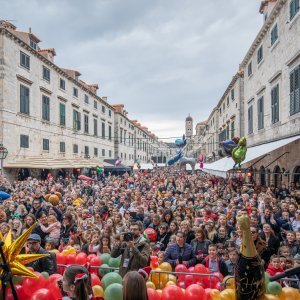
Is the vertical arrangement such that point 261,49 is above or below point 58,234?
above

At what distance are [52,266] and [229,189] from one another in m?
11.3

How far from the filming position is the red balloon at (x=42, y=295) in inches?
147

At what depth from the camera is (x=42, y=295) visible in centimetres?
377

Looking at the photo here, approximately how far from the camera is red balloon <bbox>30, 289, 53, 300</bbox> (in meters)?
3.75

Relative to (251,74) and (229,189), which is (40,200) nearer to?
(229,189)

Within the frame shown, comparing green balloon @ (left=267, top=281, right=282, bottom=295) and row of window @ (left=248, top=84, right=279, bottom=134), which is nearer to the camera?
green balloon @ (left=267, top=281, right=282, bottom=295)

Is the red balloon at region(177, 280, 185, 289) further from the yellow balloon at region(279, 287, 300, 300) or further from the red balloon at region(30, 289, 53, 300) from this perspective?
the red balloon at region(30, 289, 53, 300)

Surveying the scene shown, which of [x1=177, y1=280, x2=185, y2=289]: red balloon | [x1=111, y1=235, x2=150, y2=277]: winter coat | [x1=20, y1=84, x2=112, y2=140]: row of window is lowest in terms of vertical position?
[x1=177, y1=280, x2=185, y2=289]: red balloon

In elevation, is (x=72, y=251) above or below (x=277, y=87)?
below

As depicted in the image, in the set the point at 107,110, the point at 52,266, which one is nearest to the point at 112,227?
the point at 52,266

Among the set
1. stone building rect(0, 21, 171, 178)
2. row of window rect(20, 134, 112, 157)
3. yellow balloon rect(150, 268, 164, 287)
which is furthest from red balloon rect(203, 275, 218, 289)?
row of window rect(20, 134, 112, 157)

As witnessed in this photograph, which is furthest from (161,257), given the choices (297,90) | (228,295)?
(297,90)

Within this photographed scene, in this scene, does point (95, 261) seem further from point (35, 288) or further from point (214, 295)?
point (214, 295)

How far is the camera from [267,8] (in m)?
19.4
